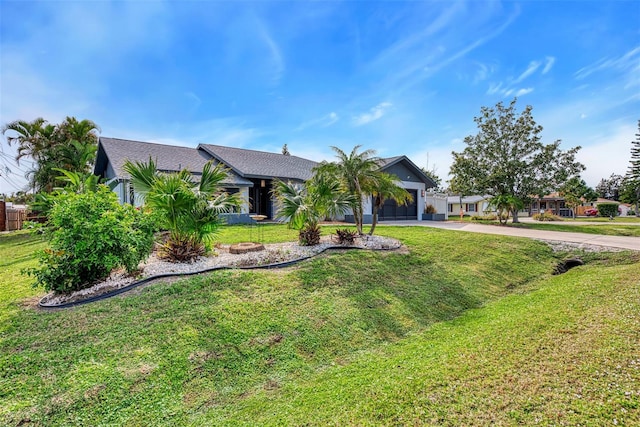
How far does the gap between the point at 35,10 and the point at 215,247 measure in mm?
7966

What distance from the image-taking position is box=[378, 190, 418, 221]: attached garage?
21.7 meters

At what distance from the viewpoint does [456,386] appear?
3092 mm

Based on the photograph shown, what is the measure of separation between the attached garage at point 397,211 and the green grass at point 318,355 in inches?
580

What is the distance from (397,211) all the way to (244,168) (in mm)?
11661

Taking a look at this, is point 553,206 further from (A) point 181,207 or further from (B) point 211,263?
(A) point 181,207

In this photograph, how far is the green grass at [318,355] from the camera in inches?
115

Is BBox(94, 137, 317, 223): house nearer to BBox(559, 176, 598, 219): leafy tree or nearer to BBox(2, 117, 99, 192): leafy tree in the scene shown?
BBox(2, 117, 99, 192): leafy tree

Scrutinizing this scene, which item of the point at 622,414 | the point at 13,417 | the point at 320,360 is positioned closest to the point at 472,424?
the point at 622,414

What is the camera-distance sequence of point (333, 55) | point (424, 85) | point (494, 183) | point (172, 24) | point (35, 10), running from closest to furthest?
1. point (35, 10)
2. point (172, 24)
3. point (333, 55)
4. point (424, 85)
5. point (494, 183)

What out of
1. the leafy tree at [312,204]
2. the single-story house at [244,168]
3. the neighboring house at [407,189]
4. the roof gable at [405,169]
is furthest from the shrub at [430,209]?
the leafy tree at [312,204]

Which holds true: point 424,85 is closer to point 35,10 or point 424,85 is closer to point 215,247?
point 215,247

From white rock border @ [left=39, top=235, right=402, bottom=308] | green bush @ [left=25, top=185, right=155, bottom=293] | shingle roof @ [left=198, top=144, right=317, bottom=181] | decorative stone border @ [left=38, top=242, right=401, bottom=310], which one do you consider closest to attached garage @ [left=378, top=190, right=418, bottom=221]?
shingle roof @ [left=198, top=144, right=317, bottom=181]

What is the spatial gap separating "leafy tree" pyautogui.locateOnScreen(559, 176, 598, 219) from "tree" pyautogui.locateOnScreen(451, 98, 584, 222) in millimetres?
1126

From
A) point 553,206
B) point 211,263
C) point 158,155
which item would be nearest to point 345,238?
point 211,263
